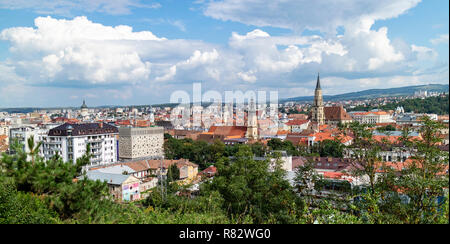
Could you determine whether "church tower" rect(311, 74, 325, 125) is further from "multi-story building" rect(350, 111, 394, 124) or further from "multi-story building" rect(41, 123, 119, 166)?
"multi-story building" rect(41, 123, 119, 166)

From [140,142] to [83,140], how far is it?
37.3 feet

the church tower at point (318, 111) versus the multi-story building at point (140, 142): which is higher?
the church tower at point (318, 111)

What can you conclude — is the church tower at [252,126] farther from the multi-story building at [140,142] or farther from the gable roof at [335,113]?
the gable roof at [335,113]

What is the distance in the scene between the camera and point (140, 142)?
108 ft

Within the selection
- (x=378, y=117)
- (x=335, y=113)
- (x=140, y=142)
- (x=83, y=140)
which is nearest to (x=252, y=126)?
(x=140, y=142)

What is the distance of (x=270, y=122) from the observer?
41.6 m

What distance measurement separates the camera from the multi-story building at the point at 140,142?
105 ft

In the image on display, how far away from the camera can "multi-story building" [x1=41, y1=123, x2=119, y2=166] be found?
57.9 feet

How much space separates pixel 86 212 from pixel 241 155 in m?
5.79

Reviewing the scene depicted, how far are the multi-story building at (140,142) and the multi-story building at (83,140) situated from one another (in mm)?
5700

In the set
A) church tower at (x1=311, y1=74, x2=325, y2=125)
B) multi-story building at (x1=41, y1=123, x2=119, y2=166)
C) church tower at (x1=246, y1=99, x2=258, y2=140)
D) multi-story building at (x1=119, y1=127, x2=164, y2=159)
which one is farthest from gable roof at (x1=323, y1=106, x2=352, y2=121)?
multi-story building at (x1=41, y1=123, x2=119, y2=166)

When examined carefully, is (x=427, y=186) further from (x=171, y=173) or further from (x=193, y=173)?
(x=193, y=173)

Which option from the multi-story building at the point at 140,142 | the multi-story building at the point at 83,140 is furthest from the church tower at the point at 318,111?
the multi-story building at the point at 83,140
